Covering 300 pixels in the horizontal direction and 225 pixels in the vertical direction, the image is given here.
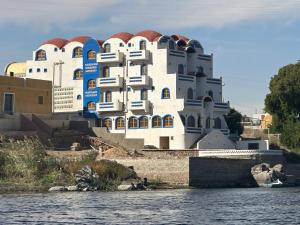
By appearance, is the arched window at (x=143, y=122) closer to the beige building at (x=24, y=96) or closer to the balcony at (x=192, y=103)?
Result: the balcony at (x=192, y=103)

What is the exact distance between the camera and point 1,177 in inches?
2502

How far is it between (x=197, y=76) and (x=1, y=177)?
31.6m

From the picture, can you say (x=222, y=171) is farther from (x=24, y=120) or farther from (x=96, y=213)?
(x=96, y=213)

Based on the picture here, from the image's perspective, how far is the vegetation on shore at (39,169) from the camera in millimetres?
62906

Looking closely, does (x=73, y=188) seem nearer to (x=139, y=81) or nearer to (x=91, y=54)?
(x=139, y=81)

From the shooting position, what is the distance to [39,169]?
64.2 metres

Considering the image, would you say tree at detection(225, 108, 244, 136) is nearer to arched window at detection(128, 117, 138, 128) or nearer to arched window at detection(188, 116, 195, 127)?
arched window at detection(188, 116, 195, 127)

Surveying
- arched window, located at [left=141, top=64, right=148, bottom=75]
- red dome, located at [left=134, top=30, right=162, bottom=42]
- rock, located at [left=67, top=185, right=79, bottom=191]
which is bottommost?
rock, located at [left=67, top=185, right=79, bottom=191]

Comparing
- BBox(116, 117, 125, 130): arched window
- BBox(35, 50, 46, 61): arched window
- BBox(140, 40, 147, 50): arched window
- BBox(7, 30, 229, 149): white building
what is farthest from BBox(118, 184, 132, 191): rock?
BBox(35, 50, 46, 61): arched window

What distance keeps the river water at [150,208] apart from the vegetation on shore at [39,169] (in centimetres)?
550

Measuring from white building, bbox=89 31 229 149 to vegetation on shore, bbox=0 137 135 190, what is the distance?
1756 centimetres

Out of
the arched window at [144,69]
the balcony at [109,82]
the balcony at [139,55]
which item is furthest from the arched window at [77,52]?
the arched window at [144,69]

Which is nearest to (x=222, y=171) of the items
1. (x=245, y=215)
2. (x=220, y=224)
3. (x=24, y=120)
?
(x=24, y=120)

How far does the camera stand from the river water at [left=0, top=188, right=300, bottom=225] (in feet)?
125
